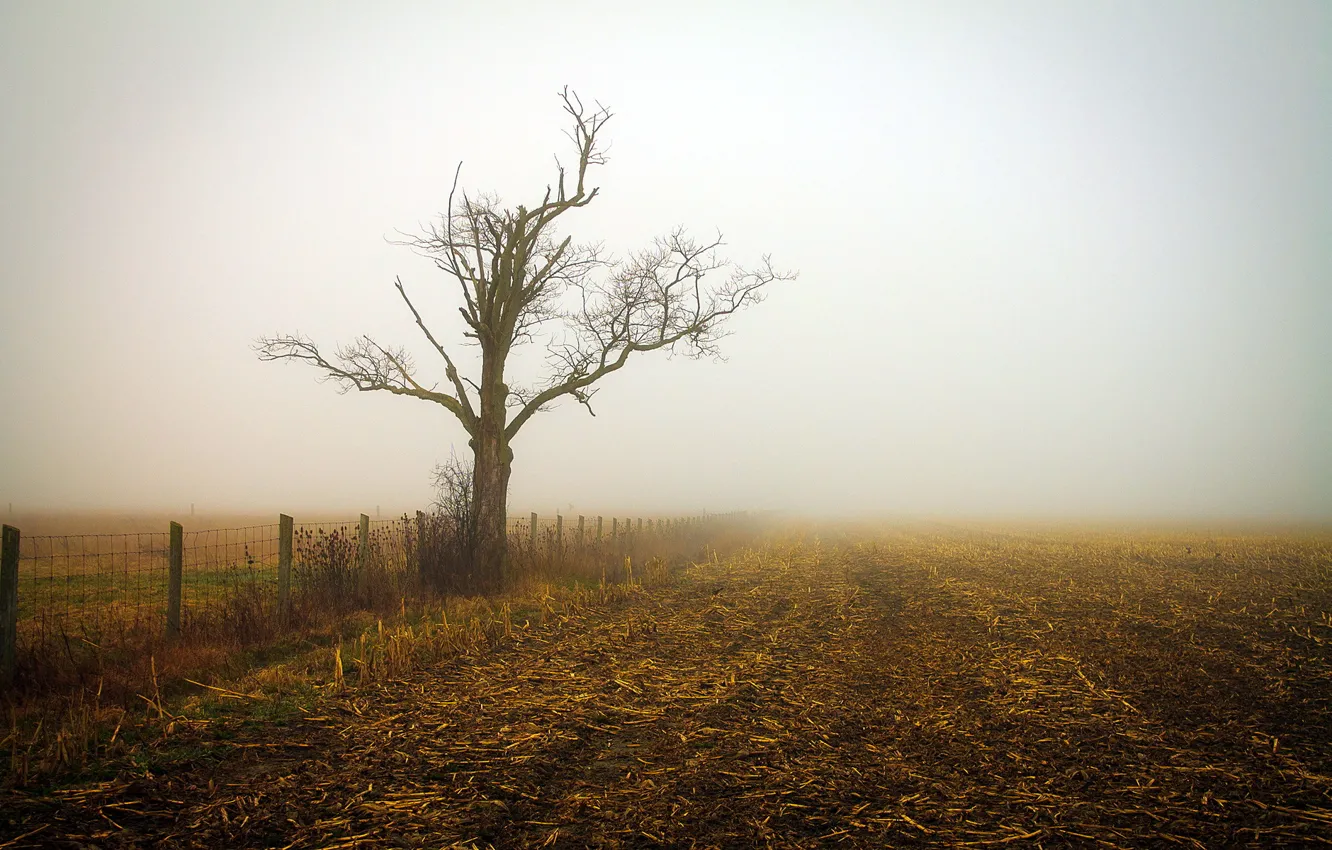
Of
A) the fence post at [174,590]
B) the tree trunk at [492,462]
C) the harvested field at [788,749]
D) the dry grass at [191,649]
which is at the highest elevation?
the tree trunk at [492,462]

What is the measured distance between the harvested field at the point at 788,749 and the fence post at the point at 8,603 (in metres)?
2.58

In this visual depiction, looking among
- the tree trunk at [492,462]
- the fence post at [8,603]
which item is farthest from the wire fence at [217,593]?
the tree trunk at [492,462]

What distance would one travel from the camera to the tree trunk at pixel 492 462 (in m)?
14.2

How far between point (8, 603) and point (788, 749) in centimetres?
730

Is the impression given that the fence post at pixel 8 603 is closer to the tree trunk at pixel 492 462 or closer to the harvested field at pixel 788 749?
the harvested field at pixel 788 749

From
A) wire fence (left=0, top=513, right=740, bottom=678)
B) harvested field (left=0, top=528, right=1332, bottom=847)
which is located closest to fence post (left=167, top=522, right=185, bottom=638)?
wire fence (left=0, top=513, right=740, bottom=678)

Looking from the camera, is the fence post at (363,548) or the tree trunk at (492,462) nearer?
the fence post at (363,548)

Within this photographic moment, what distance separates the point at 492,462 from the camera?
1532 centimetres

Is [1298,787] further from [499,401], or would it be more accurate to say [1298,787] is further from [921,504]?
[921,504]

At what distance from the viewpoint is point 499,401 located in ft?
51.0

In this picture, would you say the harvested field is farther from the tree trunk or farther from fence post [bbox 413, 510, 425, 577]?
the tree trunk

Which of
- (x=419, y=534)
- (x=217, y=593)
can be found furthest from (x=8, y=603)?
(x=419, y=534)

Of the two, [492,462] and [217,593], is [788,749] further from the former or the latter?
[492,462]

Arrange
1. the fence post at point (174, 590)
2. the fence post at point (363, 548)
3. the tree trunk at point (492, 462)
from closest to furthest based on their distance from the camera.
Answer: the fence post at point (174, 590) < the fence post at point (363, 548) < the tree trunk at point (492, 462)
